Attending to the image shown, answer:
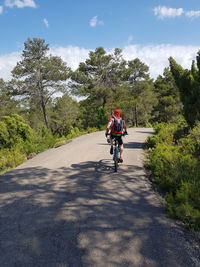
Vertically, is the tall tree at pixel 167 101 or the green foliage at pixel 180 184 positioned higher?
the tall tree at pixel 167 101

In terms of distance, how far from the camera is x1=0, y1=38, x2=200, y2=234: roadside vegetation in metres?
5.57

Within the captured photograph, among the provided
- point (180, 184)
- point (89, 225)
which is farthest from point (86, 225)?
point (180, 184)

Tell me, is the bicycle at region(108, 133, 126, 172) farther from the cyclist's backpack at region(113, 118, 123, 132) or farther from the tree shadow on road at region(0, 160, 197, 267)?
the tree shadow on road at region(0, 160, 197, 267)

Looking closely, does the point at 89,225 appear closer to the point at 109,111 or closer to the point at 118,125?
the point at 118,125

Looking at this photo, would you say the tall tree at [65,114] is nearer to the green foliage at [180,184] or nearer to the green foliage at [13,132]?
the green foliage at [13,132]

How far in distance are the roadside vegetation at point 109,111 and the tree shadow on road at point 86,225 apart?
0.65 metres

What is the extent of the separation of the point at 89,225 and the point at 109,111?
97.2 ft

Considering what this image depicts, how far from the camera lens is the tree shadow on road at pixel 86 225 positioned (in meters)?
2.97

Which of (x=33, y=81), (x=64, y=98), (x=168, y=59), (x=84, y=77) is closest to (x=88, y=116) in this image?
(x=64, y=98)

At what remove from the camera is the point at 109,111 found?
108 ft

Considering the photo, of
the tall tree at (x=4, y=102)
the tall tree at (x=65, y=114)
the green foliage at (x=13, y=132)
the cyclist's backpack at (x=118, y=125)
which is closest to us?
the cyclist's backpack at (x=118, y=125)

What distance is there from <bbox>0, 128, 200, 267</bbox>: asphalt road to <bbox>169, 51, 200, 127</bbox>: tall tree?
7169 mm

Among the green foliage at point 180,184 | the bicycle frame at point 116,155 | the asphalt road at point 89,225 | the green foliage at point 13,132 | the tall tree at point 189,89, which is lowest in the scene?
the asphalt road at point 89,225

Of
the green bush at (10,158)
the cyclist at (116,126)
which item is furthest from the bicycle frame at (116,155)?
the green bush at (10,158)
